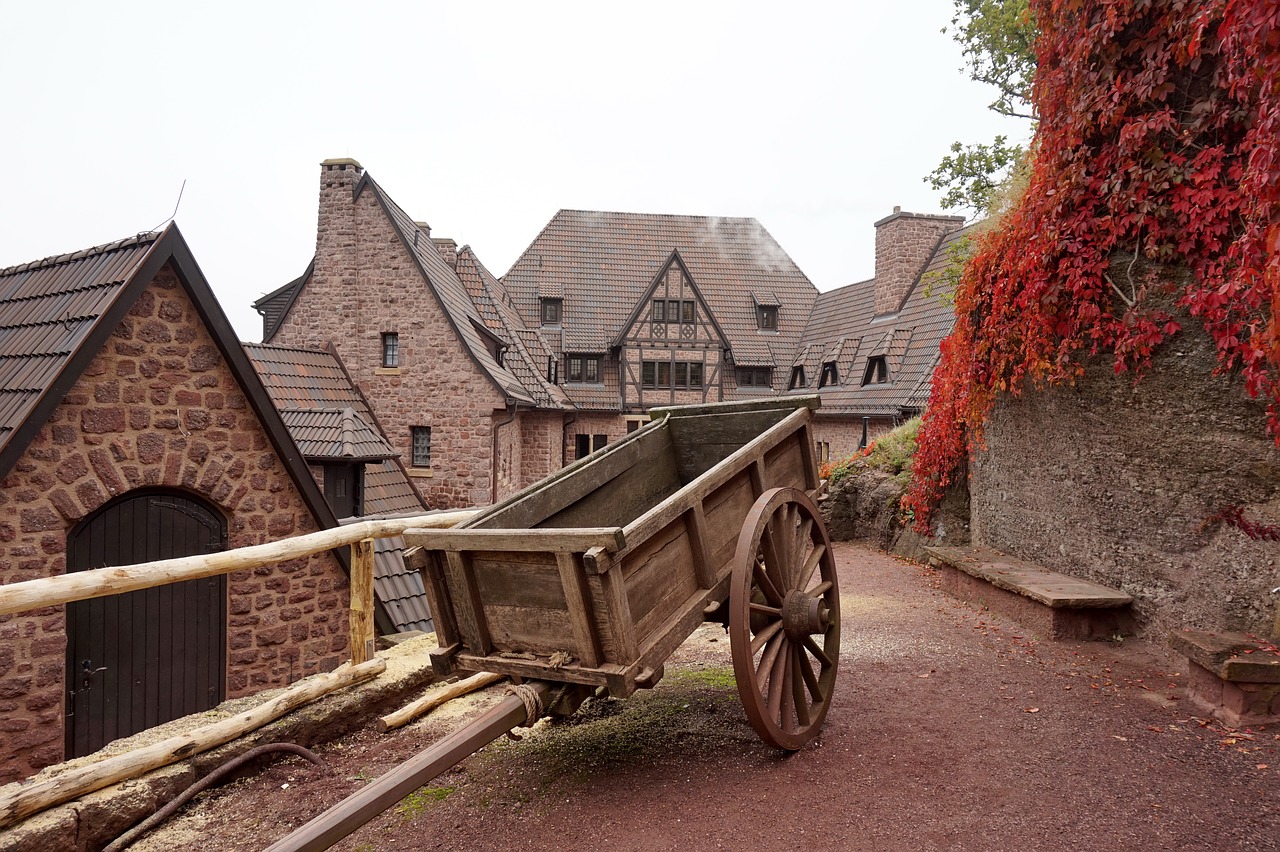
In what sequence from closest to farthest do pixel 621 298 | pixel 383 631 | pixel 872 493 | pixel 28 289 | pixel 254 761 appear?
pixel 254 761
pixel 28 289
pixel 383 631
pixel 872 493
pixel 621 298

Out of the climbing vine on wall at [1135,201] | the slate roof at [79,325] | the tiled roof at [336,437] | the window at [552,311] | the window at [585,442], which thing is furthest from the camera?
the window at [552,311]

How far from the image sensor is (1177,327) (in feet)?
18.4

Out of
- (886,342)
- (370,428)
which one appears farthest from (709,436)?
(886,342)

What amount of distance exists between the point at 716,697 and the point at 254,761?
100 inches

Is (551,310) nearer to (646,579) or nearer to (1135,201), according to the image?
(1135,201)

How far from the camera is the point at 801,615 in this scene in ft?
13.3

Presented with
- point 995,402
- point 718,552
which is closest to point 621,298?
point 995,402

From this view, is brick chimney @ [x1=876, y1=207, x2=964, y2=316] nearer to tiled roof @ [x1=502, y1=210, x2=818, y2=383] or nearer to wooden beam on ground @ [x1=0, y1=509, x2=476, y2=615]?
tiled roof @ [x1=502, y1=210, x2=818, y2=383]

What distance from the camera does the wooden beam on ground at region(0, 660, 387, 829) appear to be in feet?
9.35

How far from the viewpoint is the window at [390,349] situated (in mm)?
19422

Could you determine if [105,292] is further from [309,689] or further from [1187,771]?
[1187,771]

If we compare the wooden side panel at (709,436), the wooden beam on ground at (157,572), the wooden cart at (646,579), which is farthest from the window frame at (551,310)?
the wooden beam on ground at (157,572)

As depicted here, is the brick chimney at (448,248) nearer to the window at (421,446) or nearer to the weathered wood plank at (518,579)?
the window at (421,446)

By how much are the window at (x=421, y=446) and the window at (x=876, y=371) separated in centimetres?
1245
